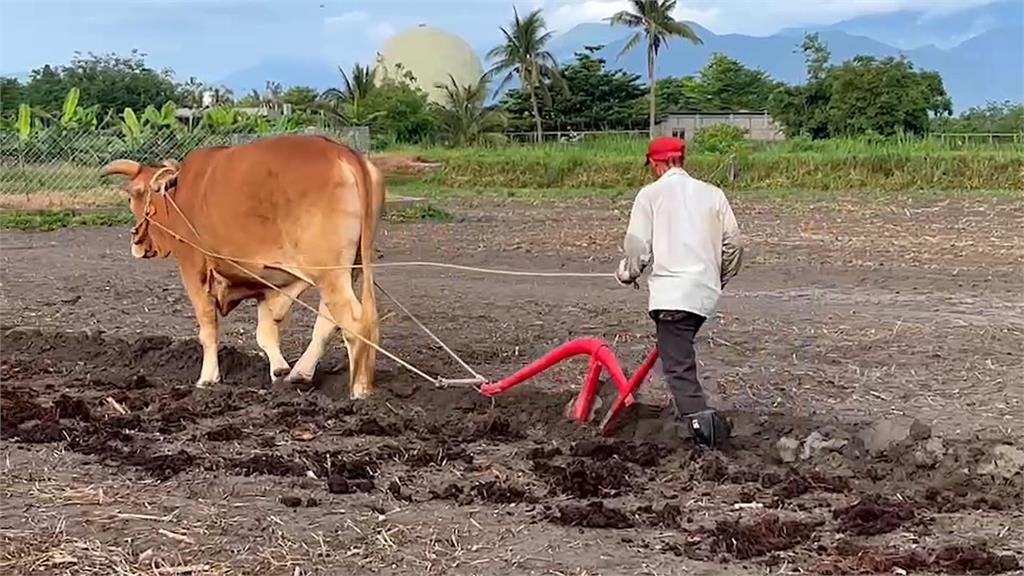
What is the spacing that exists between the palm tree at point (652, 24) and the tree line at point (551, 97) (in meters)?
0.05

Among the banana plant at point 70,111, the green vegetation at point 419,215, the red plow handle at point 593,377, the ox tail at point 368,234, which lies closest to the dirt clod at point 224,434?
the ox tail at point 368,234

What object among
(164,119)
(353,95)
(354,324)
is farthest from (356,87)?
(354,324)

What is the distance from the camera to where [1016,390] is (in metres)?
7.20

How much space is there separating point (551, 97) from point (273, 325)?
51.8m

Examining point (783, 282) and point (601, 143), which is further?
point (601, 143)

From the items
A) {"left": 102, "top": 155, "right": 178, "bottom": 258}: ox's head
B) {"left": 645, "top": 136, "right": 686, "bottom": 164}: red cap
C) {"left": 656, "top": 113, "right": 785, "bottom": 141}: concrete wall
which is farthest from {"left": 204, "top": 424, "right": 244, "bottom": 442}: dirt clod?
{"left": 656, "top": 113, "right": 785, "bottom": 141}: concrete wall

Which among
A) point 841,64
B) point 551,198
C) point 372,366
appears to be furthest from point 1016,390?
point 841,64

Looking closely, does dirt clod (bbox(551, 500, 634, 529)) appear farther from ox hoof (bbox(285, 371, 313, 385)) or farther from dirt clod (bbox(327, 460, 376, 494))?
ox hoof (bbox(285, 371, 313, 385))

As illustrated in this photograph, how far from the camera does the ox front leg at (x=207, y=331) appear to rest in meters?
8.09

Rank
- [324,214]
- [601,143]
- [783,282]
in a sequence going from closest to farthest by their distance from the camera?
1. [324,214]
2. [783,282]
3. [601,143]

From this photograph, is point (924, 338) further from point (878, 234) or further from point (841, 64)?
point (841, 64)

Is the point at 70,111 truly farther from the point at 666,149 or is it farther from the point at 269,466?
the point at 666,149

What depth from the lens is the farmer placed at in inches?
238

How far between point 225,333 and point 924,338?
522 cm
